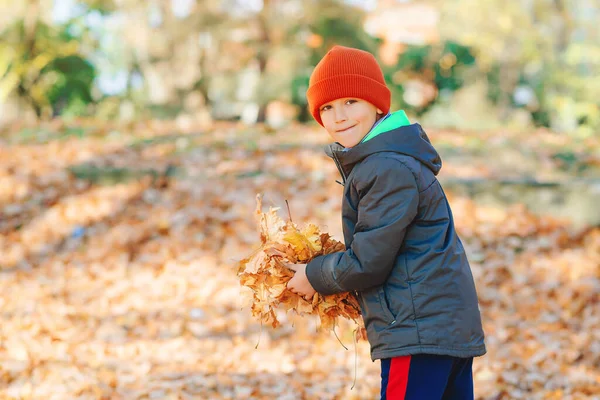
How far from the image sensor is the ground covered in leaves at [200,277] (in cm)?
344

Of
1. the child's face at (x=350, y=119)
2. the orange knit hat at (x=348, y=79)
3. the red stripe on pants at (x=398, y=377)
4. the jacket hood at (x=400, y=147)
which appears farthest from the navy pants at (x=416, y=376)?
the orange knit hat at (x=348, y=79)

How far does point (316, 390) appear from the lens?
11.1 ft

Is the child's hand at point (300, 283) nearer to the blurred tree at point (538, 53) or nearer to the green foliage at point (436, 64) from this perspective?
the green foliage at point (436, 64)

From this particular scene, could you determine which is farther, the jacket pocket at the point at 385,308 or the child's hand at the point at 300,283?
the child's hand at the point at 300,283

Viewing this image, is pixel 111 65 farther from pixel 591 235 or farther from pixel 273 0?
pixel 591 235

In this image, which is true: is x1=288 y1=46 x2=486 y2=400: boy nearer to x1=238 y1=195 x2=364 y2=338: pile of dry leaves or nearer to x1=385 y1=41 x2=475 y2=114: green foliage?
x1=238 y1=195 x2=364 y2=338: pile of dry leaves

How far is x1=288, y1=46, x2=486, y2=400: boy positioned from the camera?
5.86 ft

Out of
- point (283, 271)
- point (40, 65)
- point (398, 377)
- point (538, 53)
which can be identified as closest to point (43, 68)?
point (40, 65)

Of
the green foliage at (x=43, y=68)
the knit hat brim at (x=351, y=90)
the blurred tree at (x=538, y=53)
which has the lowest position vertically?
the knit hat brim at (x=351, y=90)

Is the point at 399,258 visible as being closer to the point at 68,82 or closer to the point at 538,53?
the point at 68,82

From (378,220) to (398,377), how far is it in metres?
0.49

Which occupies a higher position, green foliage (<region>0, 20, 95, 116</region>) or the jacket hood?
green foliage (<region>0, 20, 95, 116</region>)

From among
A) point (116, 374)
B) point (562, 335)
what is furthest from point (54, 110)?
point (562, 335)

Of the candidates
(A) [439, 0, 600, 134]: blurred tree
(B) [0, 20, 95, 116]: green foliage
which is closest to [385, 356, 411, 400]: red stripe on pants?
(B) [0, 20, 95, 116]: green foliage
